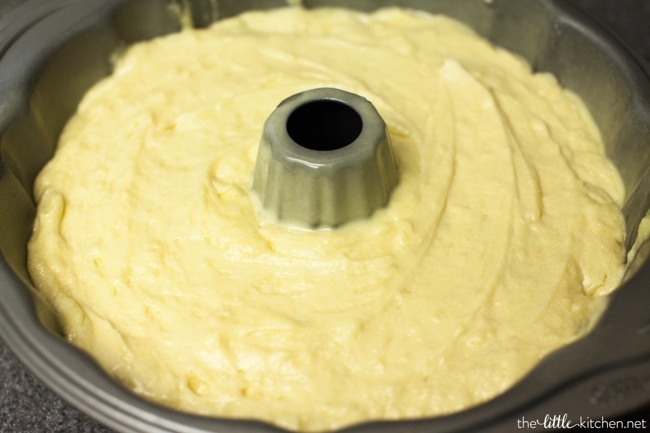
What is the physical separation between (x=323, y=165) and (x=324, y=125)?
0.78 feet

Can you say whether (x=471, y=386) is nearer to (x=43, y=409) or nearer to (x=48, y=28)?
(x=43, y=409)

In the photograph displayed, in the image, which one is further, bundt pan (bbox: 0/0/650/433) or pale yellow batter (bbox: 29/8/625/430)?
pale yellow batter (bbox: 29/8/625/430)

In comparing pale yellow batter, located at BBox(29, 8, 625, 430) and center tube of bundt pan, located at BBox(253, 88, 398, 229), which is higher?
center tube of bundt pan, located at BBox(253, 88, 398, 229)

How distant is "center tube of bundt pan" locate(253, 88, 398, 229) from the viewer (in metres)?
1.72

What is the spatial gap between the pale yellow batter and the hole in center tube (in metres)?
0.16

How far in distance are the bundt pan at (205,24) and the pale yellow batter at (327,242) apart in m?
0.06

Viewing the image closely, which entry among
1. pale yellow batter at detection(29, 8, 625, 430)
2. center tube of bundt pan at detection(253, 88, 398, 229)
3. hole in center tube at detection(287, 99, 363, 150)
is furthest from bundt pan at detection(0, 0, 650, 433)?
hole in center tube at detection(287, 99, 363, 150)

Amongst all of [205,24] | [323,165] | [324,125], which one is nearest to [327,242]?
[323,165]

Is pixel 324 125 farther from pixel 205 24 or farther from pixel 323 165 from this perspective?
pixel 205 24

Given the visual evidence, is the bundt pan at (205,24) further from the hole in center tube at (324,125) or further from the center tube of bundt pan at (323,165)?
the hole in center tube at (324,125)

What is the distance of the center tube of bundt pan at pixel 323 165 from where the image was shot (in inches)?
67.7

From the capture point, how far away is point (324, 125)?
6.26 feet

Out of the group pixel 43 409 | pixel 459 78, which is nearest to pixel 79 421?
pixel 43 409

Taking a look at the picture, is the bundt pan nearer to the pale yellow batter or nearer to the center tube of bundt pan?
the pale yellow batter
